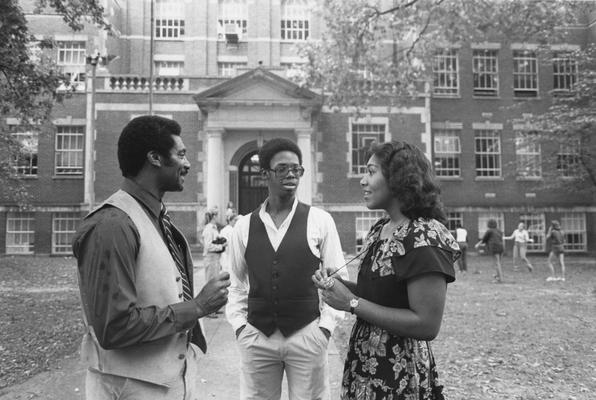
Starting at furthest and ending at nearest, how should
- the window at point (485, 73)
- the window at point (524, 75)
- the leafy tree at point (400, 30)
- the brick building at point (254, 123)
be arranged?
the window at point (524, 75) < the window at point (485, 73) < the brick building at point (254, 123) < the leafy tree at point (400, 30)

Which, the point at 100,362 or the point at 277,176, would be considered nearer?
the point at 100,362

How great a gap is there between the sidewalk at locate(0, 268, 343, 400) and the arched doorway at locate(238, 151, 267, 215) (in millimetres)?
14930

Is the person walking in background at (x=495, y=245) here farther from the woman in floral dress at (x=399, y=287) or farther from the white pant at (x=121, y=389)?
the white pant at (x=121, y=389)

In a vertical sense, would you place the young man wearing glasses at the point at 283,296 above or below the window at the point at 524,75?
below

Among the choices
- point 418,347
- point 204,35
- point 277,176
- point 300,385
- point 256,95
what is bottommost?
point 300,385

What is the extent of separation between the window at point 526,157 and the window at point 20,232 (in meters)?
23.3

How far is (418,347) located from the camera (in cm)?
222

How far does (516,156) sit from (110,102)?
67.3 ft

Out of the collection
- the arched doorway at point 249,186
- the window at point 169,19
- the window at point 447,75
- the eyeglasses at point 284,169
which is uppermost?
the window at point 169,19

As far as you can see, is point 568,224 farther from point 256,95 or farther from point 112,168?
point 112,168

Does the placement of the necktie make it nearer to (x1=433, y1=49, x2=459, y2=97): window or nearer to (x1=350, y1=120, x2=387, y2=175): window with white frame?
(x1=350, y1=120, x2=387, y2=175): window with white frame

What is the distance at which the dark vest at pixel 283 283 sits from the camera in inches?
114

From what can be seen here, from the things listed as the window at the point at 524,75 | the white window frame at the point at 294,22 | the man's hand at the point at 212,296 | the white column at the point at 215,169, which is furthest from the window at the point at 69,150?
the window at the point at 524,75

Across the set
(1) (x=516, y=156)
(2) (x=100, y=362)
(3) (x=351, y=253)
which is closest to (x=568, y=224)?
(1) (x=516, y=156)
